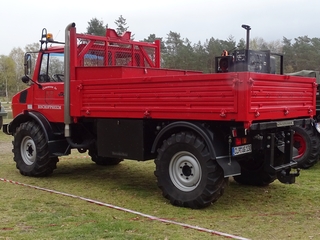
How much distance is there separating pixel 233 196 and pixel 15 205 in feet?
10.7

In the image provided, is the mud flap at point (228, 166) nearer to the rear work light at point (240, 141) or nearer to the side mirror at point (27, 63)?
the rear work light at point (240, 141)

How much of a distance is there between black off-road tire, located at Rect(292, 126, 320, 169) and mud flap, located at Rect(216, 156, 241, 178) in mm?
3344

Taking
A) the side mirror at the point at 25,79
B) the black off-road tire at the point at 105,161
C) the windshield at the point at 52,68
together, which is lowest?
the black off-road tire at the point at 105,161

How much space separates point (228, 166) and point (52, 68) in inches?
170

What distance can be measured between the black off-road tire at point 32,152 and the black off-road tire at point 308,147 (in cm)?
495

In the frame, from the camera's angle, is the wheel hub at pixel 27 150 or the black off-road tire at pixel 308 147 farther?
the black off-road tire at pixel 308 147

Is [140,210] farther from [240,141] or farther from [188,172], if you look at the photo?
[240,141]

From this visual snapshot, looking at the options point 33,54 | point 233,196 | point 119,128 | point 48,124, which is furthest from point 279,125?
point 33,54

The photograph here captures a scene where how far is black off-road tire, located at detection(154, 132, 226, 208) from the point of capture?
18.8 feet

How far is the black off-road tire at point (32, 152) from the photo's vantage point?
8047mm

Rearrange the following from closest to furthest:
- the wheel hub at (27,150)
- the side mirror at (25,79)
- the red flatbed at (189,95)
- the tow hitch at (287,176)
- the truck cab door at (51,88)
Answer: the red flatbed at (189,95) → the tow hitch at (287,176) → the truck cab door at (51,88) → the side mirror at (25,79) → the wheel hub at (27,150)

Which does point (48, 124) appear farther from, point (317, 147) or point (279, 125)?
point (317, 147)

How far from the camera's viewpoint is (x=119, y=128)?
6.84 metres

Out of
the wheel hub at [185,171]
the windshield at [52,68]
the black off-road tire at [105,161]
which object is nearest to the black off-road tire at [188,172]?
the wheel hub at [185,171]
